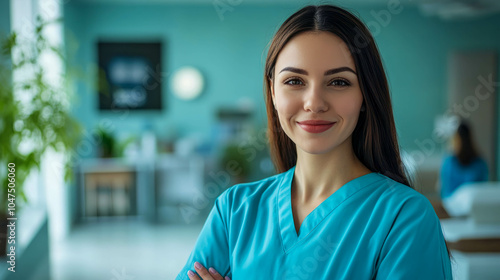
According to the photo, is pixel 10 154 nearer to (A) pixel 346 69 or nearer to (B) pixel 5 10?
(B) pixel 5 10

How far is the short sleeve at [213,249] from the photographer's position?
1000 millimetres

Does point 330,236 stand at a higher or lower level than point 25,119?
lower

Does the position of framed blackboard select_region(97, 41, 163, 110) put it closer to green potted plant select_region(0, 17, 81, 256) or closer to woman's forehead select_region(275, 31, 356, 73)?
green potted plant select_region(0, 17, 81, 256)

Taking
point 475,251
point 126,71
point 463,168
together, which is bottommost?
point 475,251

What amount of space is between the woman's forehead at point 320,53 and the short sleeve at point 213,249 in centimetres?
37

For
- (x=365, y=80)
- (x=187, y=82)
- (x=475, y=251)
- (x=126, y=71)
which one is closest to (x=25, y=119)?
(x=365, y=80)

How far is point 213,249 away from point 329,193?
0.26 meters

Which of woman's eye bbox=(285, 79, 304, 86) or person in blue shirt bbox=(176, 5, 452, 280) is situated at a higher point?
woman's eye bbox=(285, 79, 304, 86)

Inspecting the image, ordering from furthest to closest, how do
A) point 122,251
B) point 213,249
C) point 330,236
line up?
1. point 122,251
2. point 213,249
3. point 330,236

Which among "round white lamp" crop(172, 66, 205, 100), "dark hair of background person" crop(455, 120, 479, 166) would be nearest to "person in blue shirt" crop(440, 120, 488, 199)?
"dark hair of background person" crop(455, 120, 479, 166)

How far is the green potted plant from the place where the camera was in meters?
2.30

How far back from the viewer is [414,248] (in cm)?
79

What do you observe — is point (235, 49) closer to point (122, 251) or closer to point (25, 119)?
point (122, 251)

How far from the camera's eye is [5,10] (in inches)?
99.7
